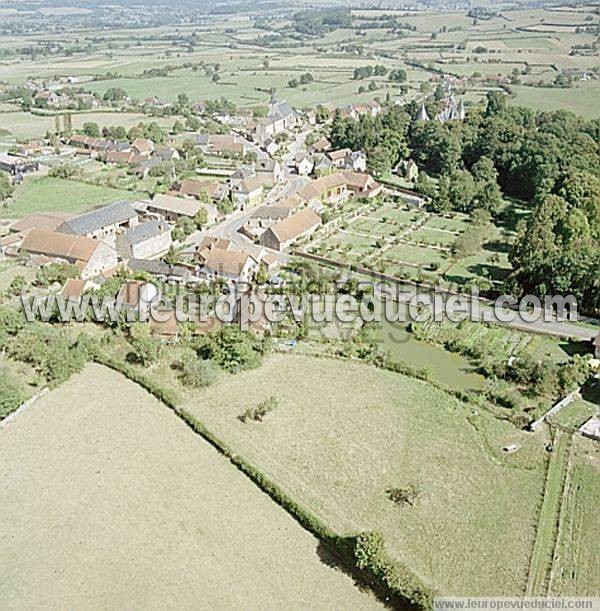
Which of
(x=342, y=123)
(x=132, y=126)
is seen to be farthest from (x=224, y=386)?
(x=132, y=126)

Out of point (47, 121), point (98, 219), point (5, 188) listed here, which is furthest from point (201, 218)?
point (47, 121)

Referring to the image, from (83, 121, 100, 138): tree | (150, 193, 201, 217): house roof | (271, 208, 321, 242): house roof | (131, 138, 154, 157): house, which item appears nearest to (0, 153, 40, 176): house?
(131, 138, 154, 157): house

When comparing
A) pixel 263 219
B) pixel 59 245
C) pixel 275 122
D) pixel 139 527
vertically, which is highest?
pixel 275 122

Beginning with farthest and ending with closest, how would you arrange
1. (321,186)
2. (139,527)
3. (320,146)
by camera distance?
(320,146) → (321,186) → (139,527)

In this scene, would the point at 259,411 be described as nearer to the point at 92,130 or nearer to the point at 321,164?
the point at 321,164

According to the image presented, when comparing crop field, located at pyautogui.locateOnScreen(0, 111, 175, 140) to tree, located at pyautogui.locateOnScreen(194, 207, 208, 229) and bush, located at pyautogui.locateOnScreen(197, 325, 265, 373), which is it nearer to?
tree, located at pyautogui.locateOnScreen(194, 207, 208, 229)

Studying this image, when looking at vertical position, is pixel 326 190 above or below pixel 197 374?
above

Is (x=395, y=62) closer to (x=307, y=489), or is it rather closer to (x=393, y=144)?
(x=393, y=144)
